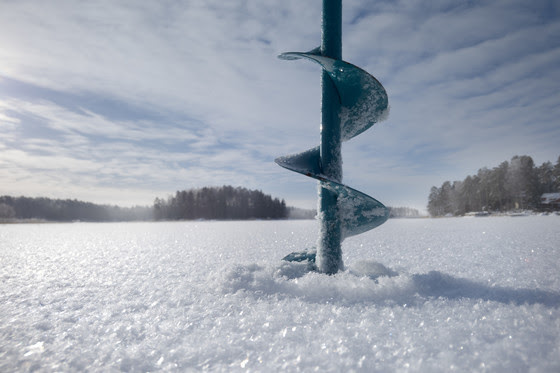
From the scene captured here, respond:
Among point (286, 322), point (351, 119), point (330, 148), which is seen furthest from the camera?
point (351, 119)

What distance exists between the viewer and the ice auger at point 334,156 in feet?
7.16

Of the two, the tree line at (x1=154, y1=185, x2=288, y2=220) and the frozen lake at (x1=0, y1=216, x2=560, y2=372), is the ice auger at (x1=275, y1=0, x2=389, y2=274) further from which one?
the tree line at (x1=154, y1=185, x2=288, y2=220)

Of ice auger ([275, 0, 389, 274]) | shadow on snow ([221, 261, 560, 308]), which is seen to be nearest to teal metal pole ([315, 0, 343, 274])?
ice auger ([275, 0, 389, 274])

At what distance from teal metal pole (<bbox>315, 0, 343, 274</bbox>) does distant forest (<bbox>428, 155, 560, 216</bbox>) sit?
39755 millimetres

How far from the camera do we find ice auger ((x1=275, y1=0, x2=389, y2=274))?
2.18 m

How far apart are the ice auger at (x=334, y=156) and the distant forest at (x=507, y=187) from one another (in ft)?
130

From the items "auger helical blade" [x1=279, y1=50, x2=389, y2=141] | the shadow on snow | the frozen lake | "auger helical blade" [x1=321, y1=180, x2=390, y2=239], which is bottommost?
the frozen lake

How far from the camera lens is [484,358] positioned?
104cm

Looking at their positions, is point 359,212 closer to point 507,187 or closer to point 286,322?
point 286,322

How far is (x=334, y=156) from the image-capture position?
2199 mm

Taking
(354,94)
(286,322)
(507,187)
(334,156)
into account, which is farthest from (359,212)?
(507,187)

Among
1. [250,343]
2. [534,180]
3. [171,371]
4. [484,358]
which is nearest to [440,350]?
[484,358]

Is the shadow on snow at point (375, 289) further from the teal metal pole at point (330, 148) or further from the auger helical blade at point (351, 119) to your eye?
the auger helical blade at point (351, 119)

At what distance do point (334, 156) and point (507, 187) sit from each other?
4125 centimetres
